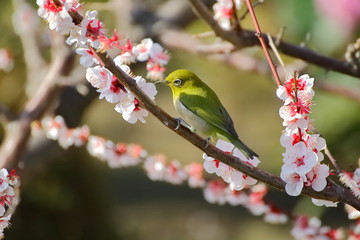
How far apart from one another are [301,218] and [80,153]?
1.56 metres

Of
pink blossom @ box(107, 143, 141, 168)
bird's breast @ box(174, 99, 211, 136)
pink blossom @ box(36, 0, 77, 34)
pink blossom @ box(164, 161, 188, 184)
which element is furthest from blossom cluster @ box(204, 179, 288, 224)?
pink blossom @ box(36, 0, 77, 34)

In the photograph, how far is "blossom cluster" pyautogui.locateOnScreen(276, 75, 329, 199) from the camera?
35.9 inches

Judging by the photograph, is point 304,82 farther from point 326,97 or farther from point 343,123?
point 326,97

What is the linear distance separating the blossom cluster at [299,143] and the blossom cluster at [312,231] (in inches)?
24.4

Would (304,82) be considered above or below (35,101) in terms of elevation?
below

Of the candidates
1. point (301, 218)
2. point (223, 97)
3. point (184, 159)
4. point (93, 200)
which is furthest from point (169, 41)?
point (223, 97)

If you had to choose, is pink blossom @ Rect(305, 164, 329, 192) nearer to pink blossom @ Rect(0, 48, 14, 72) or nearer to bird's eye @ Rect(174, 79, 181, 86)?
bird's eye @ Rect(174, 79, 181, 86)

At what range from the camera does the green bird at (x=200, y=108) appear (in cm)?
117

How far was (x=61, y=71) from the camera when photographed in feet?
6.58

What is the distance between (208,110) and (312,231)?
21.1 inches

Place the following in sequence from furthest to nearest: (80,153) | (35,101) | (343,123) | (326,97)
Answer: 1. (326,97)
2. (343,123)
3. (80,153)
4. (35,101)

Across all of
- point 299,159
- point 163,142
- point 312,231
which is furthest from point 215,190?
point 163,142

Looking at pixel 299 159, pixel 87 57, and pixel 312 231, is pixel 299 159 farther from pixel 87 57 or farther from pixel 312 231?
pixel 312 231

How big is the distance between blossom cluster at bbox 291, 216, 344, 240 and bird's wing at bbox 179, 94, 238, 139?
0.48m
